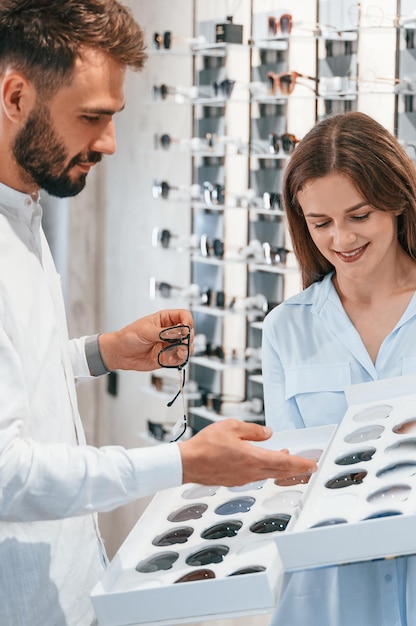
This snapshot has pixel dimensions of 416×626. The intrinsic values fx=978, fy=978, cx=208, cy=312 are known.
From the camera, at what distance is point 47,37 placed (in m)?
1.62

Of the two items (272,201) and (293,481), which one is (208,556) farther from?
(272,201)

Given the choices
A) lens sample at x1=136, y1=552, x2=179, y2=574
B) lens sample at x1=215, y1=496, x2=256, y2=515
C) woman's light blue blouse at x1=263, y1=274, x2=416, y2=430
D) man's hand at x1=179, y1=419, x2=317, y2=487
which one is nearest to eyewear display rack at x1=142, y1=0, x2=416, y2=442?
woman's light blue blouse at x1=263, y1=274, x2=416, y2=430

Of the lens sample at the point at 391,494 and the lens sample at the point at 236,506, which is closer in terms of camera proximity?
the lens sample at the point at 391,494

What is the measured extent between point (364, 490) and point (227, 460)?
222 millimetres

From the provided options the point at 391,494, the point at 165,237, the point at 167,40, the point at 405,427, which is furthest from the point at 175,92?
the point at 391,494

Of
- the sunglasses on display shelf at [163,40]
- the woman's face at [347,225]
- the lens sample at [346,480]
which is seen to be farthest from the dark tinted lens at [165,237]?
the lens sample at [346,480]

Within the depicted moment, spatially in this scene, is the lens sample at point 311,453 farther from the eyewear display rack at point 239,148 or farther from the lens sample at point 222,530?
the eyewear display rack at point 239,148

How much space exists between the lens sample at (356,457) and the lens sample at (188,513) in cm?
27

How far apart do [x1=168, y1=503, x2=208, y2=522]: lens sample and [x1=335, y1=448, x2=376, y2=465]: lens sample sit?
268 millimetres

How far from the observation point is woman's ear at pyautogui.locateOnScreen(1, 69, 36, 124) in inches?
63.7

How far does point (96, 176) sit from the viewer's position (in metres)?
5.70

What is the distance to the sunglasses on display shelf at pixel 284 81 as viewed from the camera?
4449mm

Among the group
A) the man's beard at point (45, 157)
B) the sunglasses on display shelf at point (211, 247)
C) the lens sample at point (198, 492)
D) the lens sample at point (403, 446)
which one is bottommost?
the sunglasses on display shelf at point (211, 247)

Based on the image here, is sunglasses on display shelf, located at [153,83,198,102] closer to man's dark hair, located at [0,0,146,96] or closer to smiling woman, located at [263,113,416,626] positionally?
smiling woman, located at [263,113,416,626]
